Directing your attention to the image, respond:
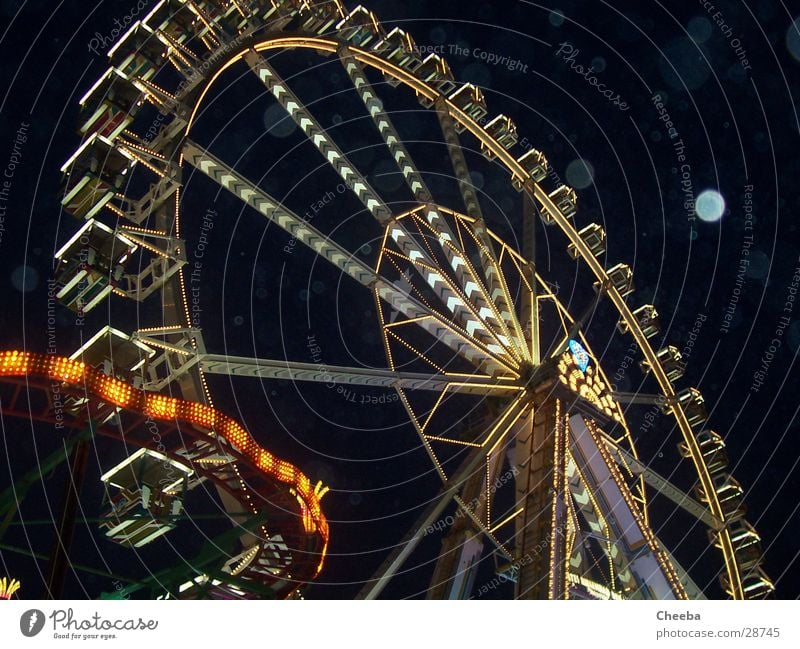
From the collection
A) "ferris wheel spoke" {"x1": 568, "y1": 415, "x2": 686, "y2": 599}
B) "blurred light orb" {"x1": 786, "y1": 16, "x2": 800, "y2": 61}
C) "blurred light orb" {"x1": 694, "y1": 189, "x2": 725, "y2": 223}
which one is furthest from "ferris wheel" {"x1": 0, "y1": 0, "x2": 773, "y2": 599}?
"blurred light orb" {"x1": 786, "y1": 16, "x2": 800, "y2": 61}

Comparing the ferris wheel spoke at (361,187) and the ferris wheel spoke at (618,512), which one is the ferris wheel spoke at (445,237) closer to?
the ferris wheel spoke at (361,187)

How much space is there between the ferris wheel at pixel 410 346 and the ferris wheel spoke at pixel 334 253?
3cm

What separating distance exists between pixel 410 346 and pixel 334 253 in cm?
200

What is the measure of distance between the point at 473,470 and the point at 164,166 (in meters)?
5.64

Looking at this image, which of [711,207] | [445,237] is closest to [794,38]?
[711,207]

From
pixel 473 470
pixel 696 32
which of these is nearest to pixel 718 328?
pixel 696 32

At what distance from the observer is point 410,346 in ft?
44.6

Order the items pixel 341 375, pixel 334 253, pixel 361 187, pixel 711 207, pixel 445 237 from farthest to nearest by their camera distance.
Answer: pixel 711 207
pixel 445 237
pixel 361 187
pixel 334 253
pixel 341 375

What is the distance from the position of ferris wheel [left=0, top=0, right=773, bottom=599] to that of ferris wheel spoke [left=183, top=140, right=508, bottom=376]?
0.09ft

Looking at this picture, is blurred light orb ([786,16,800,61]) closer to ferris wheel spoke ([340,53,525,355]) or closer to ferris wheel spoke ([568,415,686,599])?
ferris wheel spoke ([340,53,525,355])

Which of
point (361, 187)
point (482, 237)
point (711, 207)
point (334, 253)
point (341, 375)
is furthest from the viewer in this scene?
point (711, 207)

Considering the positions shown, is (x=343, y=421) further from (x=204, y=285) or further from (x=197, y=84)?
(x=197, y=84)

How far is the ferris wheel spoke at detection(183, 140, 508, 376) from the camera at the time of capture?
12.2 m

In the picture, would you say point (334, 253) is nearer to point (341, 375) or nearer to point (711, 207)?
point (341, 375)
